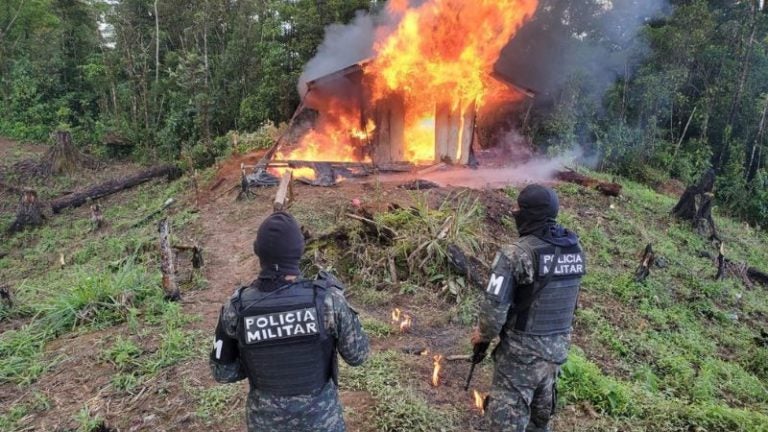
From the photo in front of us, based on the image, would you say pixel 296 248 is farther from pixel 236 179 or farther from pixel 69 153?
pixel 69 153

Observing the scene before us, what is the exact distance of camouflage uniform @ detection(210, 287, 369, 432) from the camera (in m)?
2.71

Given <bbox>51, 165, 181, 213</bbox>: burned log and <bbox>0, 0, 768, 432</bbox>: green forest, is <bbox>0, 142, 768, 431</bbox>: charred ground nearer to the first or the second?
<bbox>0, 0, 768, 432</bbox>: green forest

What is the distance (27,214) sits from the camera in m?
12.1

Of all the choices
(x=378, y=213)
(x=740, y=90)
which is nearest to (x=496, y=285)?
(x=378, y=213)

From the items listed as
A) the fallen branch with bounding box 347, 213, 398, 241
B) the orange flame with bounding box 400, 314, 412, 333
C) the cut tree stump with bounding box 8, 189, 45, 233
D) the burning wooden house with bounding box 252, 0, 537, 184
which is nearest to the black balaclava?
the orange flame with bounding box 400, 314, 412, 333

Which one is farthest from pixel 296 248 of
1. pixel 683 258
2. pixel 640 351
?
pixel 683 258

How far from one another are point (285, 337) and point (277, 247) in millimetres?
483

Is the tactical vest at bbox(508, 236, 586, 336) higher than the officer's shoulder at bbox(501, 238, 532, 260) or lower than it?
lower

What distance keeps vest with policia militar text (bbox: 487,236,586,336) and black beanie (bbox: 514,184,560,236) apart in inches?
3.6

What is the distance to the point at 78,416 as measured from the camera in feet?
13.8

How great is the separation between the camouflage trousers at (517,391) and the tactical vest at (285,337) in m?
1.47

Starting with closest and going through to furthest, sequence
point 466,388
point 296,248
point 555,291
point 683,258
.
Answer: point 296,248 → point 555,291 → point 466,388 → point 683,258

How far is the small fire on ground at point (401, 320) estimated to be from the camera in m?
5.84

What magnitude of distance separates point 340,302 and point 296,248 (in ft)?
1.29
